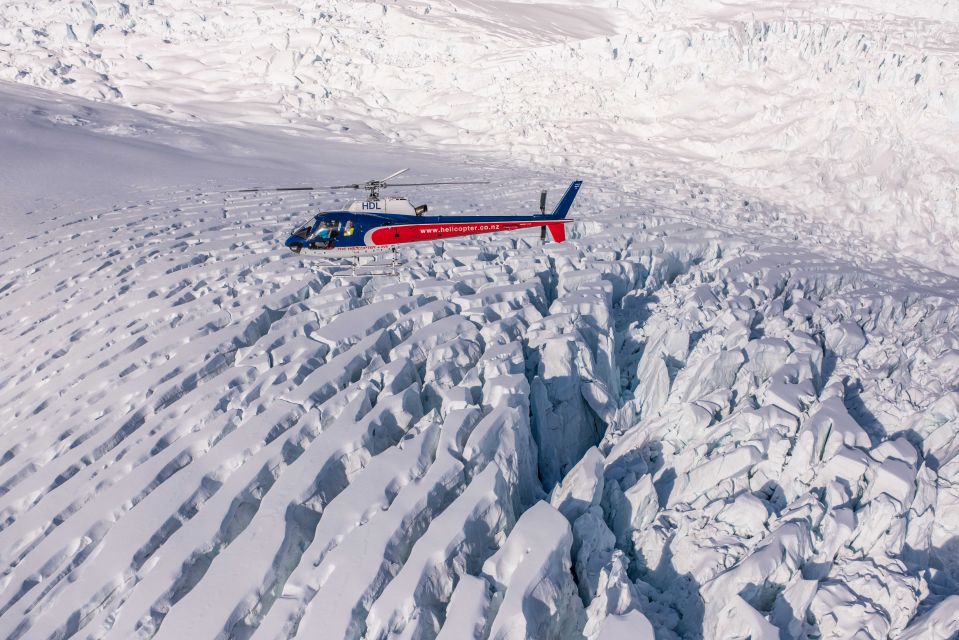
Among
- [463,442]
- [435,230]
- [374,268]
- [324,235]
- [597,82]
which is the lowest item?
[463,442]

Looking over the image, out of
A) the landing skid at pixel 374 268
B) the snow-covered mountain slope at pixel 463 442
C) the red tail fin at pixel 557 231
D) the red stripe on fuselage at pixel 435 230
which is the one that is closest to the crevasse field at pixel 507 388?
the snow-covered mountain slope at pixel 463 442

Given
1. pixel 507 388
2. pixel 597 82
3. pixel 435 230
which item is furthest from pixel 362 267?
pixel 597 82

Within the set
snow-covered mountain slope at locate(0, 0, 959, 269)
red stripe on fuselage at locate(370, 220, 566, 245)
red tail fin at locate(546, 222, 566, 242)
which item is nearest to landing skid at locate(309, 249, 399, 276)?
red stripe on fuselage at locate(370, 220, 566, 245)

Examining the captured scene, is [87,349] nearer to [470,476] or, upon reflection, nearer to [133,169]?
[470,476]

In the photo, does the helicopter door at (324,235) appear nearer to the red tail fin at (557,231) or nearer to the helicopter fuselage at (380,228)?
the helicopter fuselage at (380,228)

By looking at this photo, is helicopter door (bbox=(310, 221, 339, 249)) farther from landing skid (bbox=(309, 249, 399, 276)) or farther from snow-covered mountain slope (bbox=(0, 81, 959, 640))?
snow-covered mountain slope (bbox=(0, 81, 959, 640))

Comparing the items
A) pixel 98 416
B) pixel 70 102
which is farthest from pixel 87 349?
pixel 70 102

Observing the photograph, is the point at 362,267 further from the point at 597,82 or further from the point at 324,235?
the point at 597,82
